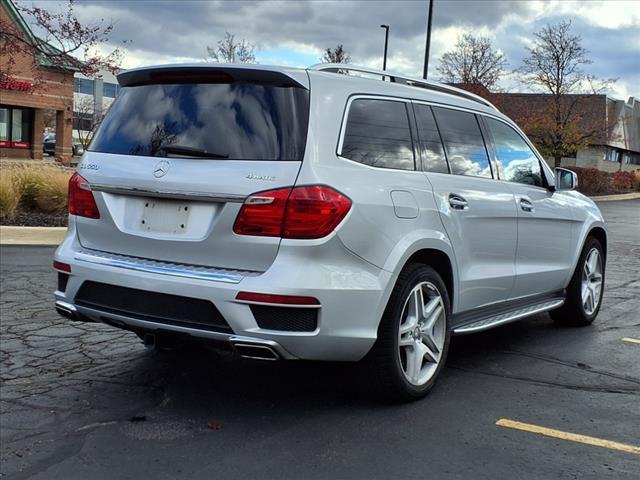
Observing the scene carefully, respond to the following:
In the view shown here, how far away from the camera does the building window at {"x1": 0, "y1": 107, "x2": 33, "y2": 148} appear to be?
1673 inches

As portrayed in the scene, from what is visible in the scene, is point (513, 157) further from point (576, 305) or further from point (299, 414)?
point (299, 414)

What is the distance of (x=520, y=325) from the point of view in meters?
6.73

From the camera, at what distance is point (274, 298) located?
3.56 meters

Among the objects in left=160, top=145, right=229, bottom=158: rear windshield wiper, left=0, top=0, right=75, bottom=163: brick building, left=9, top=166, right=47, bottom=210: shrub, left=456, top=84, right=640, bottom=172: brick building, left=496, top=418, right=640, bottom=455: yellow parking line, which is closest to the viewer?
left=496, top=418, right=640, bottom=455: yellow parking line

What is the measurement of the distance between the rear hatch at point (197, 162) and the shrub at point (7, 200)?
10797 millimetres

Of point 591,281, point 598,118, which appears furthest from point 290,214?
→ point 598,118

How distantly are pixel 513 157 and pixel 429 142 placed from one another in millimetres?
1297

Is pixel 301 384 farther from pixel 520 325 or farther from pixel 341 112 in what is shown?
pixel 520 325

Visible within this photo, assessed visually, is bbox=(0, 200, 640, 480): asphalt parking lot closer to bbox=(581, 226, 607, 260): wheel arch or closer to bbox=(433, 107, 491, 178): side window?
bbox=(581, 226, 607, 260): wheel arch

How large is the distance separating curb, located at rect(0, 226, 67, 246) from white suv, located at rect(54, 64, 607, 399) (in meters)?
8.45

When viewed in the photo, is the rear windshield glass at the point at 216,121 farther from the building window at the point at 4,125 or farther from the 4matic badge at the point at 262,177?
the building window at the point at 4,125

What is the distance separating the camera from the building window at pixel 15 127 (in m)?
42.5

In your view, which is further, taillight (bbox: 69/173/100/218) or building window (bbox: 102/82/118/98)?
building window (bbox: 102/82/118/98)

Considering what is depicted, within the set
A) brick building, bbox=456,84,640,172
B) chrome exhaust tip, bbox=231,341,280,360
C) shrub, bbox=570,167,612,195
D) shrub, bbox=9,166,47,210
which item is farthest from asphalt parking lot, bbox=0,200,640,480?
shrub, bbox=570,167,612,195
